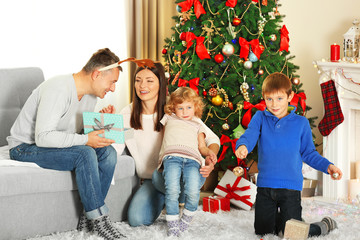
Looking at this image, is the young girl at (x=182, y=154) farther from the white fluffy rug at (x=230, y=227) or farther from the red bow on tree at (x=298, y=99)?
the red bow on tree at (x=298, y=99)

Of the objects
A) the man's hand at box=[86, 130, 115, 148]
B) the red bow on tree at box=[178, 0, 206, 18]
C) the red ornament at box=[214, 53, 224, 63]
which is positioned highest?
the red bow on tree at box=[178, 0, 206, 18]

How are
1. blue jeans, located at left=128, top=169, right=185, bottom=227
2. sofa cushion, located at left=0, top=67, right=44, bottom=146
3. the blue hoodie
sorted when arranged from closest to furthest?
the blue hoodie → blue jeans, located at left=128, top=169, right=185, bottom=227 → sofa cushion, located at left=0, top=67, right=44, bottom=146

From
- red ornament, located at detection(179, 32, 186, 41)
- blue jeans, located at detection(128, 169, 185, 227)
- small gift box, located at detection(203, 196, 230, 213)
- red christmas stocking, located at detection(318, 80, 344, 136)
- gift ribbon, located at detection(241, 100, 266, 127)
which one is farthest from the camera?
red christmas stocking, located at detection(318, 80, 344, 136)

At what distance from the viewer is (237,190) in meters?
3.47

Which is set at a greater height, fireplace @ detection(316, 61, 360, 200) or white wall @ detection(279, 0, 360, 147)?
white wall @ detection(279, 0, 360, 147)

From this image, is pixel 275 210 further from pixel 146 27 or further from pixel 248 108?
pixel 146 27

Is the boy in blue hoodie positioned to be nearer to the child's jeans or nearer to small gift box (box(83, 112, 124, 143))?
the child's jeans

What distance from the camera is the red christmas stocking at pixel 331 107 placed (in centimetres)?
383

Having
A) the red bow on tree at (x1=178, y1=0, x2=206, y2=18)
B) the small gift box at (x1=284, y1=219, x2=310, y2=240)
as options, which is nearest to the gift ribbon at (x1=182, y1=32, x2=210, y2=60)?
the red bow on tree at (x1=178, y1=0, x2=206, y2=18)

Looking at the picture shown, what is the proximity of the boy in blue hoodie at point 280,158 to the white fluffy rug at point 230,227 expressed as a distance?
0.11 meters

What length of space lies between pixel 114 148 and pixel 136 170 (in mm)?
290

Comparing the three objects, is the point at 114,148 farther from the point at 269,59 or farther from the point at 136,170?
the point at 269,59

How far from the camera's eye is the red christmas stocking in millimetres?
3826

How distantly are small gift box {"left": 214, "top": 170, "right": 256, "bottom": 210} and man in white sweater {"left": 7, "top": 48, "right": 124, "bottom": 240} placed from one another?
3.25ft
